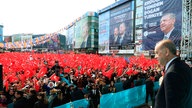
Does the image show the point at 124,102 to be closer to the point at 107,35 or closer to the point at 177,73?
the point at 177,73

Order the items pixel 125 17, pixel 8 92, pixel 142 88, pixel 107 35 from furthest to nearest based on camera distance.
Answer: pixel 107 35
pixel 125 17
pixel 142 88
pixel 8 92

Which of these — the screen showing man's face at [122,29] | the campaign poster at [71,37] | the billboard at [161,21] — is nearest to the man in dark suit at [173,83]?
the billboard at [161,21]

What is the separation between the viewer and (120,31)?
43875mm

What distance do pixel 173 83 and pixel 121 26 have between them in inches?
1681

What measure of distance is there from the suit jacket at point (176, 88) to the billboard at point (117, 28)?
37.2 m

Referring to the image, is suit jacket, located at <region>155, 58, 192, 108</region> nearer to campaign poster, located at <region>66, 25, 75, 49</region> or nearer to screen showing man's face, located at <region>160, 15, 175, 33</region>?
screen showing man's face, located at <region>160, 15, 175, 33</region>

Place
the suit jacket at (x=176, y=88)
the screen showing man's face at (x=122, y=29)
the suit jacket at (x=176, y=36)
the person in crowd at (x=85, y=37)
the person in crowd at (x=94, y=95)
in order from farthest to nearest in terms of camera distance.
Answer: the person in crowd at (x=85, y=37)
the screen showing man's face at (x=122, y=29)
the suit jacket at (x=176, y=36)
the person in crowd at (x=94, y=95)
the suit jacket at (x=176, y=88)

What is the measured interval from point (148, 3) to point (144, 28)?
3.72 metres

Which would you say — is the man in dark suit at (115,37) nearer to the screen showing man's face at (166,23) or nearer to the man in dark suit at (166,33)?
the man in dark suit at (166,33)

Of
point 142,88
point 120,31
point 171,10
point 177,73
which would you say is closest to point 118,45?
point 120,31

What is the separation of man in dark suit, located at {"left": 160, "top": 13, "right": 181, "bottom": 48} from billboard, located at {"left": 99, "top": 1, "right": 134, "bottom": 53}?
33.0 feet

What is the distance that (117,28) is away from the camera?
45.4 m

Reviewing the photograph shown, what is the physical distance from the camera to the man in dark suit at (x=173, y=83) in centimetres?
179

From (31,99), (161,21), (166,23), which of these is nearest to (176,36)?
(166,23)
